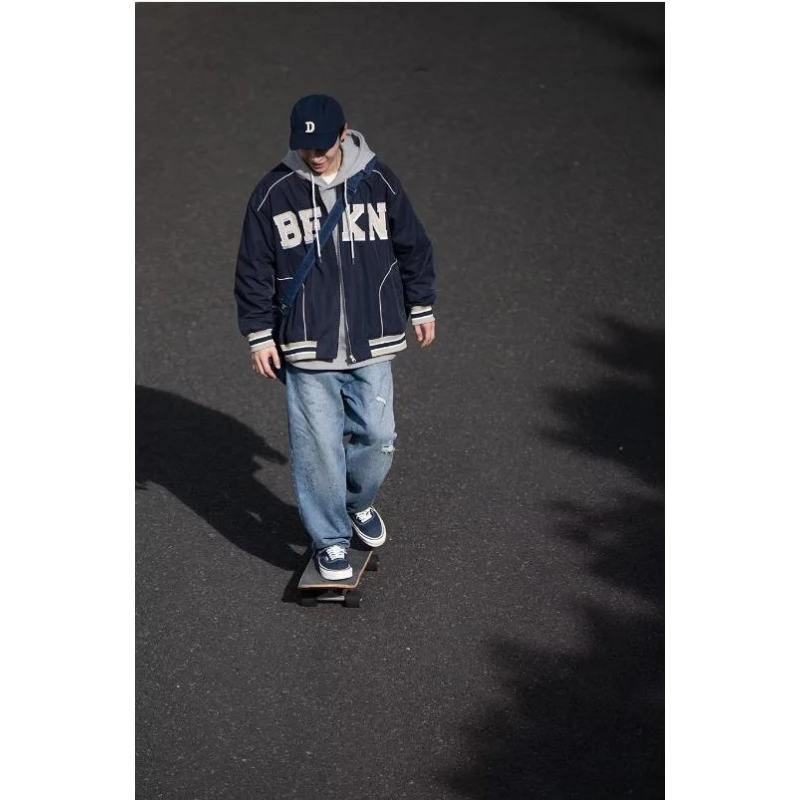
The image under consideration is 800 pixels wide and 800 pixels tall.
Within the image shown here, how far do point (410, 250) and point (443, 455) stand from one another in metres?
1.63

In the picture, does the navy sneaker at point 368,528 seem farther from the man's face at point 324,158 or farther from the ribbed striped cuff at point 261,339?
the man's face at point 324,158

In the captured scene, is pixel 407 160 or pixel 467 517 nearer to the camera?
pixel 467 517

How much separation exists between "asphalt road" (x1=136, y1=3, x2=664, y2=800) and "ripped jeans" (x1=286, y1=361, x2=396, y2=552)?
0.41 metres

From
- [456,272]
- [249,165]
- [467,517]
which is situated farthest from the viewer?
[249,165]

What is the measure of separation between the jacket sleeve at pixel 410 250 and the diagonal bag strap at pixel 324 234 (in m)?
0.11

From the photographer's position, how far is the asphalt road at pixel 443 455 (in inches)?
199

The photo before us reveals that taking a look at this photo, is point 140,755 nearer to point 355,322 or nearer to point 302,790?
point 302,790

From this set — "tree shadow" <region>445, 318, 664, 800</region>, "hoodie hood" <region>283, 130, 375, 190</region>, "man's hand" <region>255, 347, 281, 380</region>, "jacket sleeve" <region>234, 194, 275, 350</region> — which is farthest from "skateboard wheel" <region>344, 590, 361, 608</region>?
"hoodie hood" <region>283, 130, 375, 190</region>

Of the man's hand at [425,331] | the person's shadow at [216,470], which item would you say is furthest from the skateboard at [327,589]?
the man's hand at [425,331]

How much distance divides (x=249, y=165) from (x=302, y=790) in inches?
249

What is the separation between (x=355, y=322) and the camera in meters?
5.49

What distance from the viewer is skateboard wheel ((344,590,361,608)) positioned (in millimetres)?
5809

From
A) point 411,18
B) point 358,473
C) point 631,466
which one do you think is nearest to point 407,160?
point 411,18

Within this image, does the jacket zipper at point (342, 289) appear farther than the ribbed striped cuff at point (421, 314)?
No
